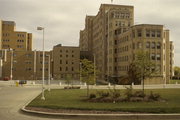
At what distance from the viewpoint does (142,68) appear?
2675 cm

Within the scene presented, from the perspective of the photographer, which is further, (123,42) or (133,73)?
(123,42)

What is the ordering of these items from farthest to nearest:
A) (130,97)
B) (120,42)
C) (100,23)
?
(100,23) → (120,42) → (130,97)

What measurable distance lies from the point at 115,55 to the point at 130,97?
59551 millimetres

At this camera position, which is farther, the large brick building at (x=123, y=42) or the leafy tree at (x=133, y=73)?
the large brick building at (x=123, y=42)

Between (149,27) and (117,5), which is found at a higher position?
(117,5)

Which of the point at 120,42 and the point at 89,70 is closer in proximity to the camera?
the point at 89,70

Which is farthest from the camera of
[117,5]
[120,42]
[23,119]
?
[117,5]

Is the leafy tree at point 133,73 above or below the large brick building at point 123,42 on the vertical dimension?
below

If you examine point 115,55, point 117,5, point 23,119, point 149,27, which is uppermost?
point 117,5

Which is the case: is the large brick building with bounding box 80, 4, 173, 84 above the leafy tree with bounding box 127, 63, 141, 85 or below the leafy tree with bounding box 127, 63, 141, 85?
above

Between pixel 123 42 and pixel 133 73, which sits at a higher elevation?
pixel 123 42

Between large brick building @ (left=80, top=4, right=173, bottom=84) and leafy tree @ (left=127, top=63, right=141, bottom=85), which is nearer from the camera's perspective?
leafy tree @ (left=127, top=63, right=141, bottom=85)

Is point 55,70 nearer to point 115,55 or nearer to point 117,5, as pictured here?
point 115,55

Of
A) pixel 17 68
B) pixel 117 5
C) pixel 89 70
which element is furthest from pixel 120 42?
pixel 89 70
